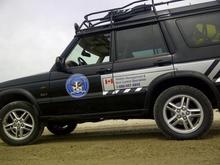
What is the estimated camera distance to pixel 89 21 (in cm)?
670

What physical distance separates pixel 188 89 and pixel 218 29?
3.36 feet

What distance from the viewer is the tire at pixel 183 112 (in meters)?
5.55

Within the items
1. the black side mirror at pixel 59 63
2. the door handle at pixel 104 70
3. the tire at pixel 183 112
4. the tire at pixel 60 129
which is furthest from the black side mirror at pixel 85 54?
the tire at pixel 60 129

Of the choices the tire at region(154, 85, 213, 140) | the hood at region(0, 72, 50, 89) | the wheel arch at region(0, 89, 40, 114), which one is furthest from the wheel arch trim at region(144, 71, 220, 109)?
the wheel arch at region(0, 89, 40, 114)

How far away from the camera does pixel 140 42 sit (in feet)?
20.3

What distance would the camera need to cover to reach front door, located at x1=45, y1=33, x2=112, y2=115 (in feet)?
20.5

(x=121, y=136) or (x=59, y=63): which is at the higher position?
(x=59, y=63)

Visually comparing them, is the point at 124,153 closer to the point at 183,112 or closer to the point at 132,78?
the point at 183,112

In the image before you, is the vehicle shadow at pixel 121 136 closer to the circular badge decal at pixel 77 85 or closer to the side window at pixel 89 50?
the circular badge decal at pixel 77 85

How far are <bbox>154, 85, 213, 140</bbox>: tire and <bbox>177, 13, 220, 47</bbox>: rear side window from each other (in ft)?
2.39

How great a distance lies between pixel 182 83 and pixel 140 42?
0.94 m

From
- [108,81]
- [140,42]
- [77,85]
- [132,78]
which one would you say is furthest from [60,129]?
[140,42]

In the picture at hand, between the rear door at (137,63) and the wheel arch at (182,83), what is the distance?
0.29ft

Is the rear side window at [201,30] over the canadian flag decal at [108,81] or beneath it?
over
